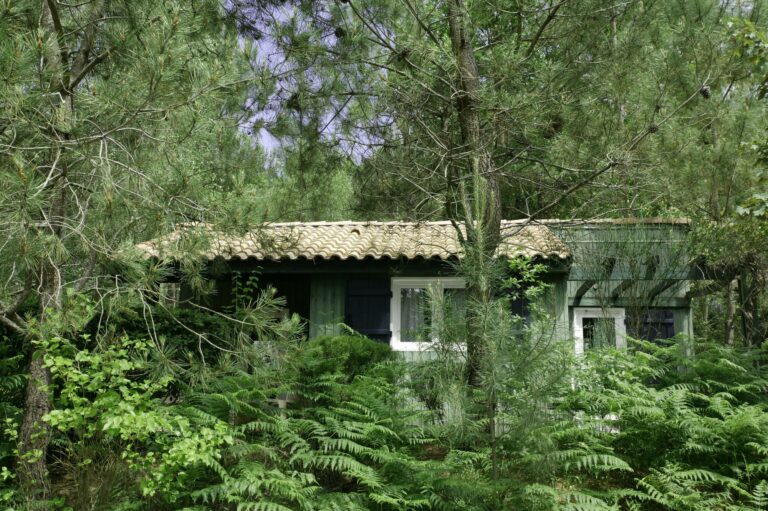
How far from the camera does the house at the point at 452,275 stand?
29.5 feet

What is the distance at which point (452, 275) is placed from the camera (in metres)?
9.81

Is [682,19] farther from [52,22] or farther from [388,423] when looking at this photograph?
[52,22]

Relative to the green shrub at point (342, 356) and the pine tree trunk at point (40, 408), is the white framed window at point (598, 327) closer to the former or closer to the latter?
the green shrub at point (342, 356)

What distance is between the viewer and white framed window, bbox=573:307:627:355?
29.0 feet

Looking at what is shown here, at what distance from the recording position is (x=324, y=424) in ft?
20.5

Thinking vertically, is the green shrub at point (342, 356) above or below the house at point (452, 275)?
below

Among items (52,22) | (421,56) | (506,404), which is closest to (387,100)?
(421,56)

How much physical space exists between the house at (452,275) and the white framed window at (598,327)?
0.02m

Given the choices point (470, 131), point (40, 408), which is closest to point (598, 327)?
point (470, 131)

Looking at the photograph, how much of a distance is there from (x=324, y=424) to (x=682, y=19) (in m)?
8.58

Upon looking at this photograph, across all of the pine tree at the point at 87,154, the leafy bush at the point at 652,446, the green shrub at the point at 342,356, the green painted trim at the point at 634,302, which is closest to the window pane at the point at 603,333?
the green painted trim at the point at 634,302

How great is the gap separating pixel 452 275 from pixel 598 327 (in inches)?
88.2

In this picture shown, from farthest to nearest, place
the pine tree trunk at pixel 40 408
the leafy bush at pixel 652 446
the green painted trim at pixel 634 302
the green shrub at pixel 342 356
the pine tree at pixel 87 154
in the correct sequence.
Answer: the green painted trim at pixel 634 302 → the green shrub at pixel 342 356 → the leafy bush at pixel 652 446 → the pine tree trunk at pixel 40 408 → the pine tree at pixel 87 154

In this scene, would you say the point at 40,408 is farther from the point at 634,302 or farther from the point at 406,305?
the point at 634,302
